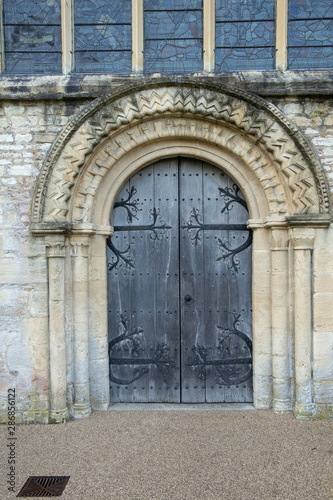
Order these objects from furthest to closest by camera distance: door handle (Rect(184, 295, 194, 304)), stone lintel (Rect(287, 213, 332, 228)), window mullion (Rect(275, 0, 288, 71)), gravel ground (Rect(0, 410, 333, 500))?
door handle (Rect(184, 295, 194, 304)) → window mullion (Rect(275, 0, 288, 71)) → stone lintel (Rect(287, 213, 332, 228)) → gravel ground (Rect(0, 410, 333, 500))

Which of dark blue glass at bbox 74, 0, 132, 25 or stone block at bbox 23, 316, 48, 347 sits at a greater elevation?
dark blue glass at bbox 74, 0, 132, 25

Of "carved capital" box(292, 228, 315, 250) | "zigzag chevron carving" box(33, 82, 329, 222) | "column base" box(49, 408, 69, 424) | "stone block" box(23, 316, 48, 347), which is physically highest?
"zigzag chevron carving" box(33, 82, 329, 222)

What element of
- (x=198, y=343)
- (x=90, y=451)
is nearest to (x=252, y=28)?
(x=198, y=343)

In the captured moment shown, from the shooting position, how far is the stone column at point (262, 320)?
13.8ft

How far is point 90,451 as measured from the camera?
3.47m

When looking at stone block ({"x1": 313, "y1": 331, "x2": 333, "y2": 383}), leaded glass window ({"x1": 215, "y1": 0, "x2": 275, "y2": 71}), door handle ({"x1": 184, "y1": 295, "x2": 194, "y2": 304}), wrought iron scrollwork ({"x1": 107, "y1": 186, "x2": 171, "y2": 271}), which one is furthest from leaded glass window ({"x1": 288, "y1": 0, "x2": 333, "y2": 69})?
stone block ({"x1": 313, "y1": 331, "x2": 333, "y2": 383})

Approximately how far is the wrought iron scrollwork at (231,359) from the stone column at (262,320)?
0.49ft

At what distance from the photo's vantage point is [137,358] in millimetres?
4422

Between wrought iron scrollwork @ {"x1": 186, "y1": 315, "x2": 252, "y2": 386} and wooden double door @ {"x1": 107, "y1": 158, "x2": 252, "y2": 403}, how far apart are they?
1cm

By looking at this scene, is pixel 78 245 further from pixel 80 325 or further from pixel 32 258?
pixel 80 325

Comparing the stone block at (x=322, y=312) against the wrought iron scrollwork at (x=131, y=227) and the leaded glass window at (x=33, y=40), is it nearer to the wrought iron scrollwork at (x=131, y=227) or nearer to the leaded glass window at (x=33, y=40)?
the wrought iron scrollwork at (x=131, y=227)

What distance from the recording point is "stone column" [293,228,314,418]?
13.0ft

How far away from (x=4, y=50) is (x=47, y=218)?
1.91m

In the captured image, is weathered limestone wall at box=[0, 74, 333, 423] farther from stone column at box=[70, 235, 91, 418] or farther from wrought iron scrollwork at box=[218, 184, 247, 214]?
wrought iron scrollwork at box=[218, 184, 247, 214]
